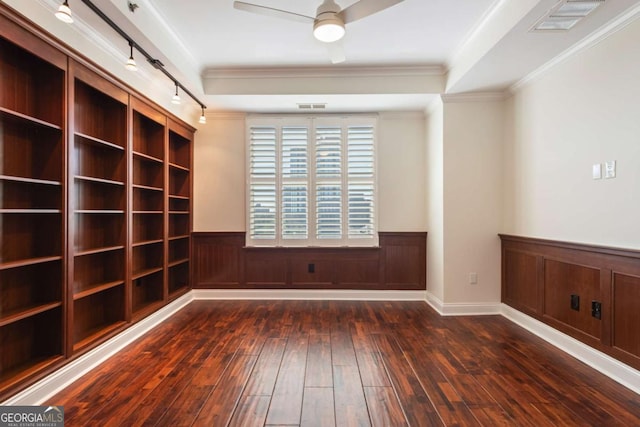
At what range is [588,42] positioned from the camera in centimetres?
265

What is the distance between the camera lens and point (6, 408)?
6.23 ft

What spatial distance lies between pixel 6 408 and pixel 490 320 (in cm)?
436

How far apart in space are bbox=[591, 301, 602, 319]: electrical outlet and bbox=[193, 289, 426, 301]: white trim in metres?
2.09

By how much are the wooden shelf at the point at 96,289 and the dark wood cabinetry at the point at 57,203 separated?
0.04ft

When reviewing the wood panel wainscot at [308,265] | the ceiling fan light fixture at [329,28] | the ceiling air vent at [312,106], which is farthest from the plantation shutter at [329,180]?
the ceiling fan light fixture at [329,28]

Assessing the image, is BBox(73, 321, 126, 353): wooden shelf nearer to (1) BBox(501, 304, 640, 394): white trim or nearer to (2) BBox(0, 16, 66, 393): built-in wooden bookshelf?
(2) BBox(0, 16, 66, 393): built-in wooden bookshelf

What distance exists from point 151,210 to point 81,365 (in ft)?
6.17

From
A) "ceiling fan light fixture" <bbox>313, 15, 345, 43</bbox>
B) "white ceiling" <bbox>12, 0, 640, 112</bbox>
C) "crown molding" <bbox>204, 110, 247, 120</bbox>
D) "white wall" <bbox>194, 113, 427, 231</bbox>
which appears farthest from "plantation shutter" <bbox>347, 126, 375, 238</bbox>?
"ceiling fan light fixture" <bbox>313, 15, 345, 43</bbox>

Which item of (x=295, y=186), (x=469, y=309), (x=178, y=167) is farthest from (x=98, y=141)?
(x=469, y=309)

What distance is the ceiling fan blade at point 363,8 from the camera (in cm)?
207

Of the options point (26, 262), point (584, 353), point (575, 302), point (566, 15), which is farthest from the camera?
point (575, 302)

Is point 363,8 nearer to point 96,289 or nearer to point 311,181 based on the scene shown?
point 311,181

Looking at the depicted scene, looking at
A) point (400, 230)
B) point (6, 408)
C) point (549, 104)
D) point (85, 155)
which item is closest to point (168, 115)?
point (85, 155)

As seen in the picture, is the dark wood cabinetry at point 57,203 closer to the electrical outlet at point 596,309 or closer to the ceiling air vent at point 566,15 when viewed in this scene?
the ceiling air vent at point 566,15
